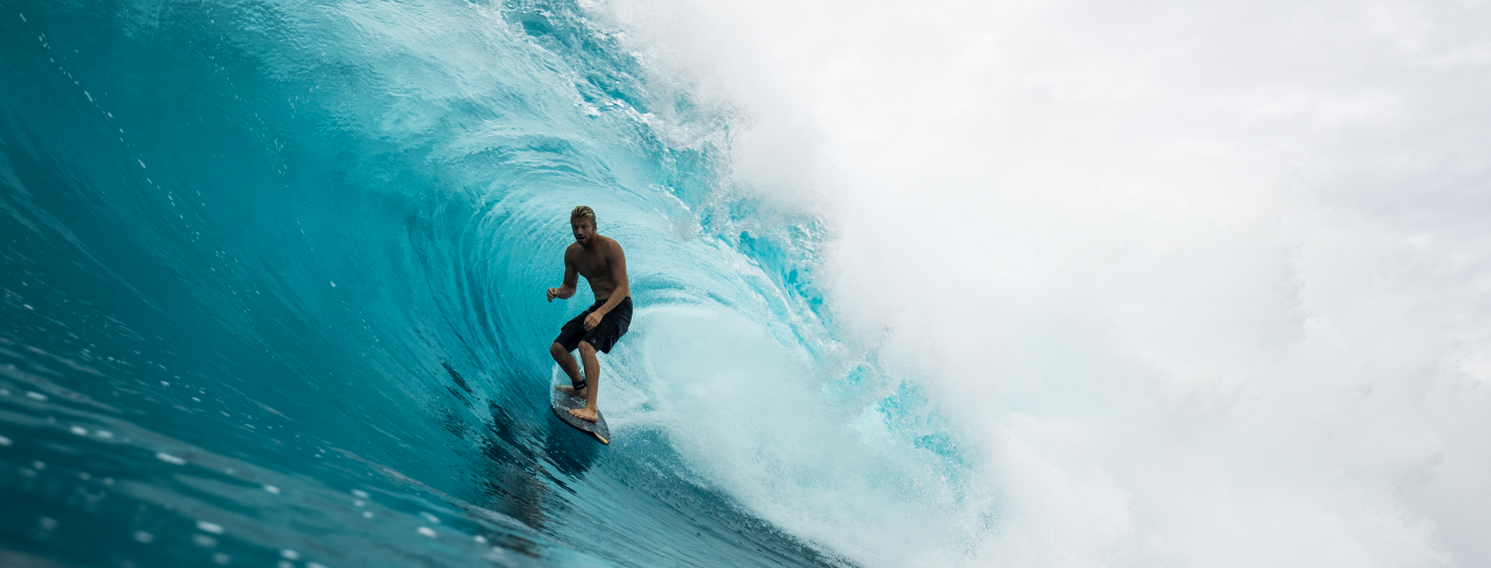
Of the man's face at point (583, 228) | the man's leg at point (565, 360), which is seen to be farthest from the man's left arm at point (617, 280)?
the man's leg at point (565, 360)

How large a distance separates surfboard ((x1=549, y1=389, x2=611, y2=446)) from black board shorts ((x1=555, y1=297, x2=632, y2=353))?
442 mm

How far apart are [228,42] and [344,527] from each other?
5.54 m

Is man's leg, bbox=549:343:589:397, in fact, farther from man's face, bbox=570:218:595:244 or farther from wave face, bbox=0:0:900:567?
man's face, bbox=570:218:595:244

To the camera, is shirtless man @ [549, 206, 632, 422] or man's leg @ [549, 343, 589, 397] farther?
man's leg @ [549, 343, 589, 397]

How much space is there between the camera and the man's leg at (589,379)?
4.05 meters

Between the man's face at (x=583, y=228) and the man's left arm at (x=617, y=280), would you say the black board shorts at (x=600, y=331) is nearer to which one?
the man's left arm at (x=617, y=280)

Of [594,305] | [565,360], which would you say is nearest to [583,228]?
[594,305]

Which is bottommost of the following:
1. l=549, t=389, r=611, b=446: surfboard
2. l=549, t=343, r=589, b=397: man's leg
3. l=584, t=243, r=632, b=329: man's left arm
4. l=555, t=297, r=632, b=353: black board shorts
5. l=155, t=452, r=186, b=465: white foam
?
l=155, t=452, r=186, b=465: white foam

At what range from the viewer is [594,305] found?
13.6 ft

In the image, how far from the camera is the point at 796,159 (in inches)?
272

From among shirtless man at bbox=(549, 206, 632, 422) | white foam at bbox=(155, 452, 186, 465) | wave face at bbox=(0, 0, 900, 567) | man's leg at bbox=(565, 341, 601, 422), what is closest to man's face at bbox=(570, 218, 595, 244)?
shirtless man at bbox=(549, 206, 632, 422)

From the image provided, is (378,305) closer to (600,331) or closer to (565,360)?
(565,360)

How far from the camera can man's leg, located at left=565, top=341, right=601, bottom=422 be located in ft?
13.3

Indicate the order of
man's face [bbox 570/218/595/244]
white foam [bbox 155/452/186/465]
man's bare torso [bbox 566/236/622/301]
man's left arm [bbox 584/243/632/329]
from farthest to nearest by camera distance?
man's bare torso [bbox 566/236/622/301] → man's left arm [bbox 584/243/632/329] → man's face [bbox 570/218/595/244] → white foam [bbox 155/452/186/465]
